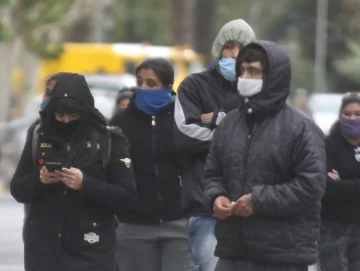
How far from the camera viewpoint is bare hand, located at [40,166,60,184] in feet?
21.0

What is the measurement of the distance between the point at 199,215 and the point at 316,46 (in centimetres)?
5407

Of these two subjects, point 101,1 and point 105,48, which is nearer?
point 105,48

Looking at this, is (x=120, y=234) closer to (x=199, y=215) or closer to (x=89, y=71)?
(x=199, y=215)

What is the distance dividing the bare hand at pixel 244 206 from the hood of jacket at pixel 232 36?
60.8 inches

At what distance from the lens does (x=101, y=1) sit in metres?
44.9

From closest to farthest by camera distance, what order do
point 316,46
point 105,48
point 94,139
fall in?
1. point 94,139
2. point 105,48
3. point 316,46

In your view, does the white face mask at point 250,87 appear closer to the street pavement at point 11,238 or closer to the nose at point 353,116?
the nose at point 353,116

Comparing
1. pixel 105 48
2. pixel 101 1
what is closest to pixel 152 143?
pixel 105 48

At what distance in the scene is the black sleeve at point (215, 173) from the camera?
625 cm

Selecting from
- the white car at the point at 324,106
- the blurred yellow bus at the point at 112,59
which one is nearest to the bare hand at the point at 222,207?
the white car at the point at 324,106

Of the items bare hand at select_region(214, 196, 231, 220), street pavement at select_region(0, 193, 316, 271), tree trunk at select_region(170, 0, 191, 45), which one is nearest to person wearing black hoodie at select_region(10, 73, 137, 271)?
bare hand at select_region(214, 196, 231, 220)

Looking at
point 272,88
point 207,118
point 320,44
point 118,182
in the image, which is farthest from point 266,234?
point 320,44

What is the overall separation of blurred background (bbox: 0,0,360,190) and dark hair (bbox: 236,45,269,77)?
517cm

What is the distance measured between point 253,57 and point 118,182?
3.30 feet
